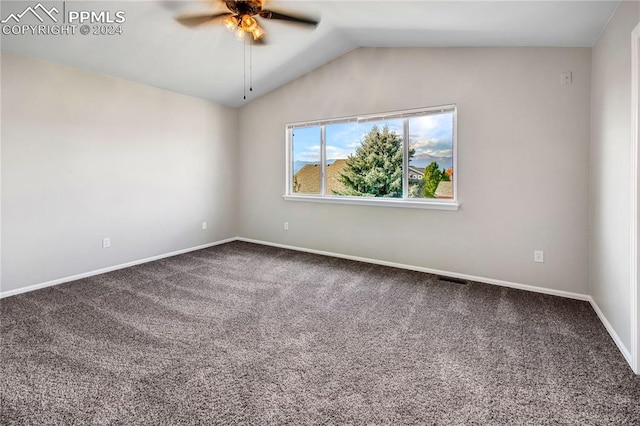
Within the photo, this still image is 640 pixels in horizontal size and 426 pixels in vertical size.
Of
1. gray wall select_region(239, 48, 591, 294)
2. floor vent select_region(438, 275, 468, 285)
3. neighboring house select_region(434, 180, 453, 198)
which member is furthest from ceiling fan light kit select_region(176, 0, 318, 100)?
floor vent select_region(438, 275, 468, 285)

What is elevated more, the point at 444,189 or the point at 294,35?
the point at 294,35

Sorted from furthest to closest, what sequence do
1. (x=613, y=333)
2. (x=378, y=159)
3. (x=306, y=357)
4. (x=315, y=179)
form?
(x=315, y=179) → (x=378, y=159) → (x=613, y=333) → (x=306, y=357)

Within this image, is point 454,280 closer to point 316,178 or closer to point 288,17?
point 316,178

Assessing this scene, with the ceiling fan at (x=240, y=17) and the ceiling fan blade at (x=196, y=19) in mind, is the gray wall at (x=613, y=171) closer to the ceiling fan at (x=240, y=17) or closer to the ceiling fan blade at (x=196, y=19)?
the ceiling fan at (x=240, y=17)

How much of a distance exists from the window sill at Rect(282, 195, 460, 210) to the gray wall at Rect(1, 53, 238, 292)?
159 centimetres

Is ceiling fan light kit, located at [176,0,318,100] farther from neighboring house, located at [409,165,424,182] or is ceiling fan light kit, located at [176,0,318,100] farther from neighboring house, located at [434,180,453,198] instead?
neighboring house, located at [434,180,453,198]

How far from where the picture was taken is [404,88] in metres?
3.87

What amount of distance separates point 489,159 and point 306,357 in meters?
2.76

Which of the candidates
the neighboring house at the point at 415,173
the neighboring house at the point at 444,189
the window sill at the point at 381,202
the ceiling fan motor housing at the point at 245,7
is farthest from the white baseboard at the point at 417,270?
the ceiling fan motor housing at the point at 245,7

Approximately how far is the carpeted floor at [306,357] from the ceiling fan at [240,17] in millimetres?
2504

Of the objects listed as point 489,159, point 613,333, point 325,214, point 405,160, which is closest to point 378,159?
point 405,160

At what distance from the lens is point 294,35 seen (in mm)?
3568

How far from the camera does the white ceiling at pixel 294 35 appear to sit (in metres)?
2.54

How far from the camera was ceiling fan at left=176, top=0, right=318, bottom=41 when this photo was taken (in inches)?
106
